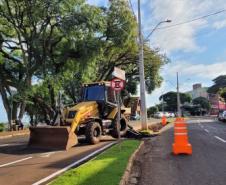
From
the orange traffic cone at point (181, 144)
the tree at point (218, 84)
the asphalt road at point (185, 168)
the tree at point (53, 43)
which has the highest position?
the tree at point (218, 84)

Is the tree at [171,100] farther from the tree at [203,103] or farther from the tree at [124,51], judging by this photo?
the tree at [124,51]

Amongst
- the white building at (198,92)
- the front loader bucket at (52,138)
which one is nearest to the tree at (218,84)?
the white building at (198,92)

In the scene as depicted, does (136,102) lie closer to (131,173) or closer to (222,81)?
(131,173)

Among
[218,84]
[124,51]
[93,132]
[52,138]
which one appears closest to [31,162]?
[52,138]

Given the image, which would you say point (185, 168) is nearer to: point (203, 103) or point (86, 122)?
point (86, 122)

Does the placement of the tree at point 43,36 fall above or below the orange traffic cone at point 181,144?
above

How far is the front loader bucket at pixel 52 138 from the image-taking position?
60.2 ft

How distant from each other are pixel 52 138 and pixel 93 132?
218cm

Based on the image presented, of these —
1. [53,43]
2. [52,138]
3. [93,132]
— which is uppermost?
[53,43]

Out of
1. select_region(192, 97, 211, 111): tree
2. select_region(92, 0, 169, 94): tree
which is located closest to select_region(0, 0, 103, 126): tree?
select_region(92, 0, 169, 94): tree

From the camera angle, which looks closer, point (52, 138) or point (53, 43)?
point (52, 138)

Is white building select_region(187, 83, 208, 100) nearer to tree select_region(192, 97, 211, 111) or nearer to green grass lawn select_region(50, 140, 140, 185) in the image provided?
tree select_region(192, 97, 211, 111)

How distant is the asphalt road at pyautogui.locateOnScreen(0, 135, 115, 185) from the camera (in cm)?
1131

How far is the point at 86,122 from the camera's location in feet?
67.7
